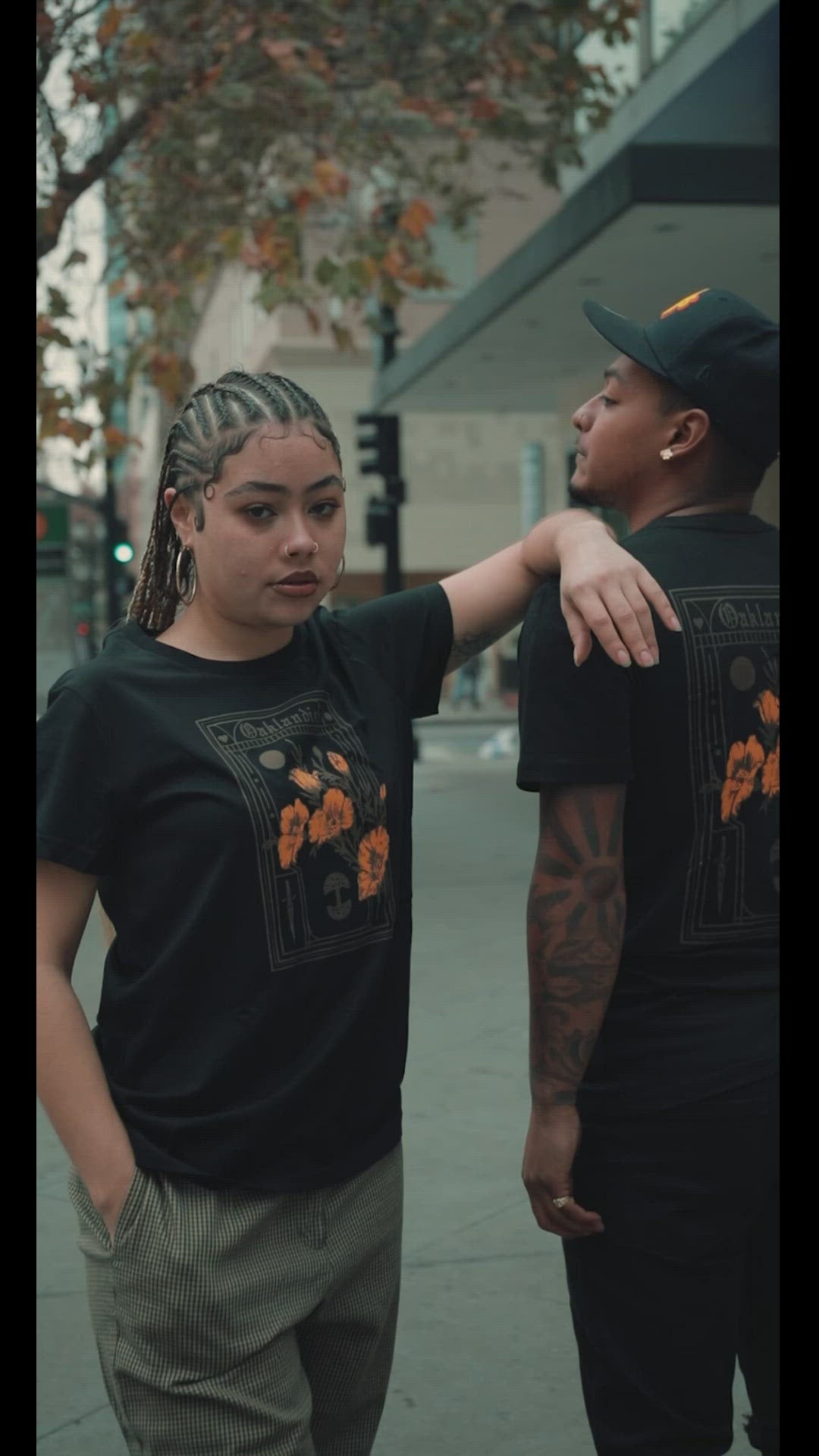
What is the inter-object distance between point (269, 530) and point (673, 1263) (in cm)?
106

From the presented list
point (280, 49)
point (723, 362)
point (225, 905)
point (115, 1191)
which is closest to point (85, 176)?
point (280, 49)

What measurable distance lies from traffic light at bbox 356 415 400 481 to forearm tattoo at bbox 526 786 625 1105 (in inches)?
572

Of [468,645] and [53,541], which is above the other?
[53,541]

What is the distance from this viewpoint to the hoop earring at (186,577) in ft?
7.47

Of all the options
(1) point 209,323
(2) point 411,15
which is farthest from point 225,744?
(1) point 209,323

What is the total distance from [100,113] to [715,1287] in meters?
8.71

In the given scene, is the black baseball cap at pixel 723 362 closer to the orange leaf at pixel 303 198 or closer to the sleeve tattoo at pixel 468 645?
the sleeve tattoo at pixel 468 645

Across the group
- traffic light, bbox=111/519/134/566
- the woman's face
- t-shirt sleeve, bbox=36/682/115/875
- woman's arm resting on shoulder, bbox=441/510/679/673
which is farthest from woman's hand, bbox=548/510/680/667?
traffic light, bbox=111/519/134/566

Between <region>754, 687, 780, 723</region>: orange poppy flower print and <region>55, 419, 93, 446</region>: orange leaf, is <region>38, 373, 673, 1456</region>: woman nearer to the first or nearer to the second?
<region>754, 687, 780, 723</region>: orange poppy flower print

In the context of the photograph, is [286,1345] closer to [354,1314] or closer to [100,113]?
[354,1314]

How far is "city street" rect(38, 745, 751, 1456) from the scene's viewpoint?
11.6 feet

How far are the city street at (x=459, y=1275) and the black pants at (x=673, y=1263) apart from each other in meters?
1.35

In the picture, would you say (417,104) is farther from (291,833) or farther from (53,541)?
(53,541)

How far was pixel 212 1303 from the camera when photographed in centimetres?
202
